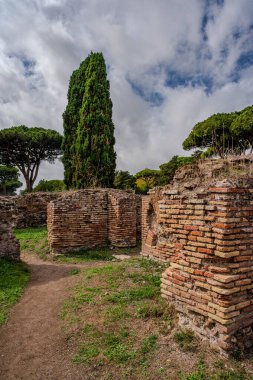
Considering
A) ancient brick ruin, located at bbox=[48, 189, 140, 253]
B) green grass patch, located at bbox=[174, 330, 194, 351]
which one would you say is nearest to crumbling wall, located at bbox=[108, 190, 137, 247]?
ancient brick ruin, located at bbox=[48, 189, 140, 253]

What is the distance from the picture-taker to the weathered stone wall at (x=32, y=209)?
16.0 m

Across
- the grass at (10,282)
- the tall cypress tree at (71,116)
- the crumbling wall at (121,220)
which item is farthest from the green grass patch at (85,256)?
the tall cypress tree at (71,116)

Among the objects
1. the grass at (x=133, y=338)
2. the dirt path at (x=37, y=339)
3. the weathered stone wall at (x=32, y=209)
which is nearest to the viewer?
the grass at (x=133, y=338)

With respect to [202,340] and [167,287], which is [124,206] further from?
[202,340]

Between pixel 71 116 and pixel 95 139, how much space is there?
3.66 m

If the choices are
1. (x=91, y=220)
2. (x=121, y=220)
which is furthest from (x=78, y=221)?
(x=121, y=220)

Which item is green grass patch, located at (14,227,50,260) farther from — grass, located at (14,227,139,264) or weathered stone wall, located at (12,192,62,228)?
weathered stone wall, located at (12,192,62,228)

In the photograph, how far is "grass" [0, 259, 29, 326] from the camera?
16.5 ft

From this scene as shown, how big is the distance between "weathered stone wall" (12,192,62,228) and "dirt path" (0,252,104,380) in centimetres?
1046

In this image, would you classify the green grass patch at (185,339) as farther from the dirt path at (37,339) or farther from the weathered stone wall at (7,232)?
the weathered stone wall at (7,232)

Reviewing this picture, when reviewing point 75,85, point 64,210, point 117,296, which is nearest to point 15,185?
point 75,85

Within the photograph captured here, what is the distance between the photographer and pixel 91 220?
391 inches

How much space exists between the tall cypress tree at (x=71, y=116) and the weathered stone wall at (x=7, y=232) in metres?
12.7

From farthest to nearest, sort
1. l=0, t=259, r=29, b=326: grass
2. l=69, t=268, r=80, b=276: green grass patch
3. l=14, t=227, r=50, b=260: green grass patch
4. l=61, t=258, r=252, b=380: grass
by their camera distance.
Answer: l=14, t=227, r=50, b=260: green grass patch
l=69, t=268, r=80, b=276: green grass patch
l=0, t=259, r=29, b=326: grass
l=61, t=258, r=252, b=380: grass
